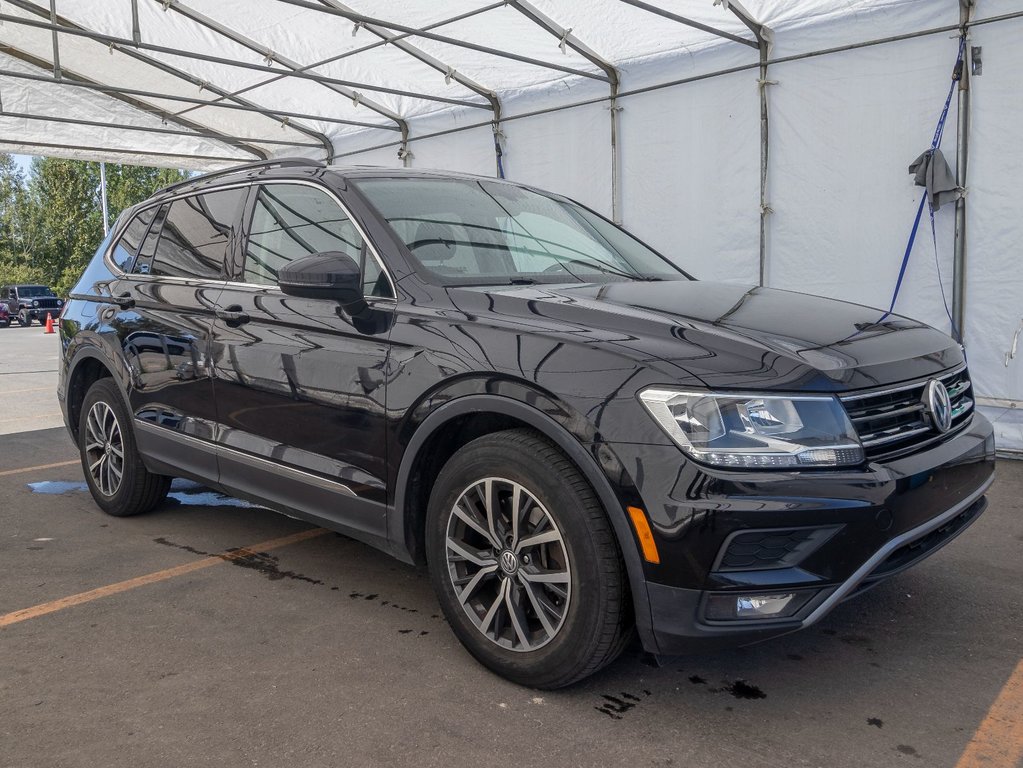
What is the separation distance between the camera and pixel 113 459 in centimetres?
477

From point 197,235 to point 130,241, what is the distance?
29.4 inches

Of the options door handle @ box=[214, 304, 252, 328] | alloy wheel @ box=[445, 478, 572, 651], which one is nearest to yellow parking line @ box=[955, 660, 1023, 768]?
alloy wheel @ box=[445, 478, 572, 651]

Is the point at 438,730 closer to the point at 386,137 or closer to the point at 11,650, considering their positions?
the point at 11,650

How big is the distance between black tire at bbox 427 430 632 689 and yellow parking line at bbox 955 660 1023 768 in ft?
3.18

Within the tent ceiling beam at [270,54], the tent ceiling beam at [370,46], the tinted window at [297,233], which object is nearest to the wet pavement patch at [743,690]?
the tinted window at [297,233]

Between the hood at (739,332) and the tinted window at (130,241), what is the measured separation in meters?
2.40

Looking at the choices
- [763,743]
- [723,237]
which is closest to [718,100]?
[723,237]

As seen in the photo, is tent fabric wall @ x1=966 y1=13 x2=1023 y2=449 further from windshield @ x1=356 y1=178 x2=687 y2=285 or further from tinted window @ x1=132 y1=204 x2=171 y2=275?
tinted window @ x1=132 y1=204 x2=171 y2=275

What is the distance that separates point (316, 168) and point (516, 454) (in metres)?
1.69

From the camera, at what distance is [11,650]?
3150 millimetres

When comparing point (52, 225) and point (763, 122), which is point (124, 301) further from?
point (52, 225)

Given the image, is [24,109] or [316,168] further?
[24,109]

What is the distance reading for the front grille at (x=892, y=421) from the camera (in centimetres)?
247

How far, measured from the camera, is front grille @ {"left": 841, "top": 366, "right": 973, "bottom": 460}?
97.3 inches
